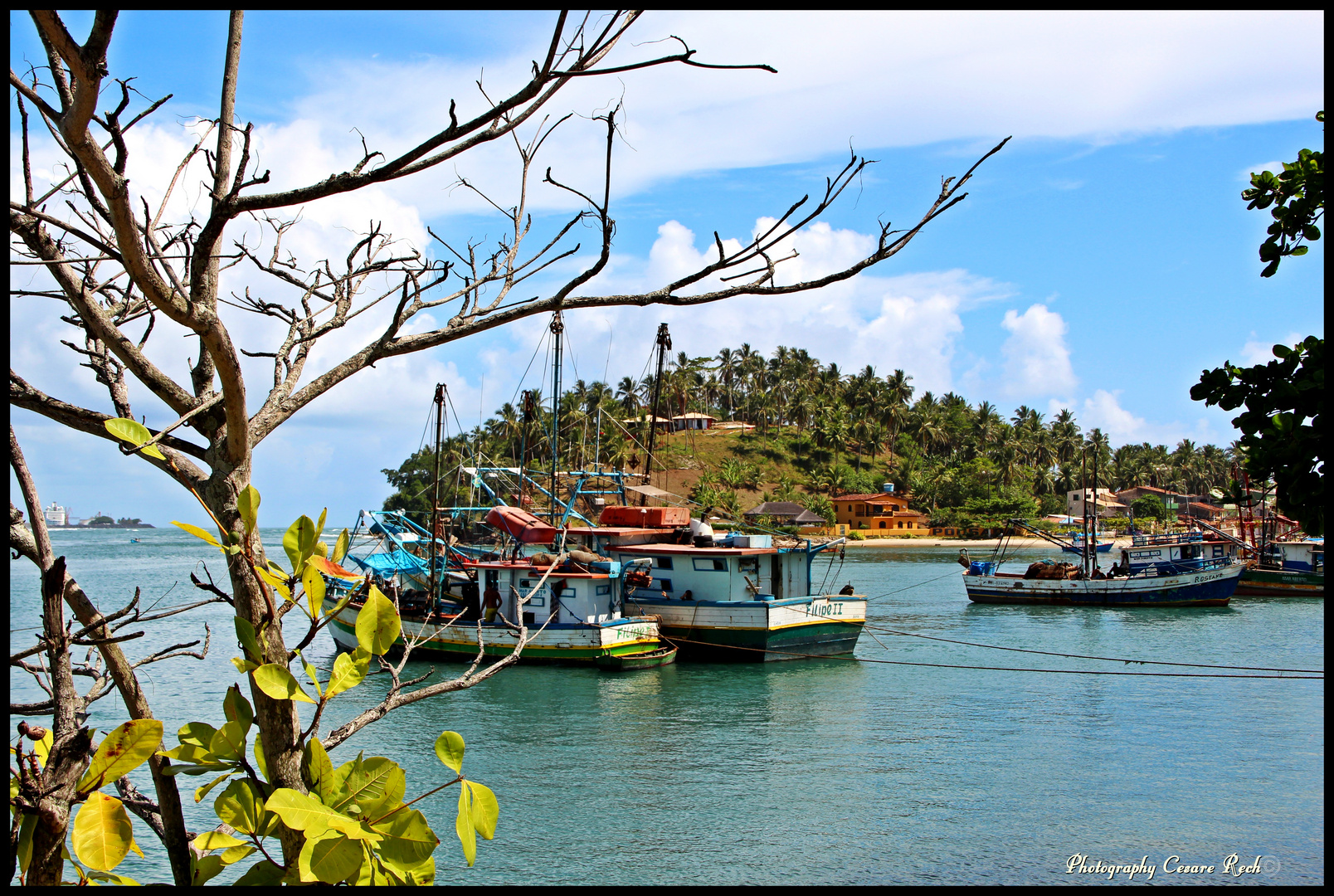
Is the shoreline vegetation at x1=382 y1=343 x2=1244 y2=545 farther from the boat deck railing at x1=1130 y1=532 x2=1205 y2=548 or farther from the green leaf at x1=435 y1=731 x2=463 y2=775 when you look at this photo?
the green leaf at x1=435 y1=731 x2=463 y2=775

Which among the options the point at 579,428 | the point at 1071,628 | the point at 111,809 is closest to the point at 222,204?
the point at 111,809

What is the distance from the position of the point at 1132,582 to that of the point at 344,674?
44330 millimetres

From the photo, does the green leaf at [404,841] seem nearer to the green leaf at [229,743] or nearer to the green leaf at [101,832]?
the green leaf at [229,743]

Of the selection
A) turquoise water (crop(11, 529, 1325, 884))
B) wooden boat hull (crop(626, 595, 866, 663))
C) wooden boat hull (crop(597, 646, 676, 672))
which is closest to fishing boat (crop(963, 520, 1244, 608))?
turquoise water (crop(11, 529, 1325, 884))

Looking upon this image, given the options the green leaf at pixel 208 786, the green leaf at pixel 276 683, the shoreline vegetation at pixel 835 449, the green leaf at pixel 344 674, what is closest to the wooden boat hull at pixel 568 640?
the green leaf at pixel 208 786

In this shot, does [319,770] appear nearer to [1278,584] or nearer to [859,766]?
[859,766]

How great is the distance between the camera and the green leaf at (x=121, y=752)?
2.22 m


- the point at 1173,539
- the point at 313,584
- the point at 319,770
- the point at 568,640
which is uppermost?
the point at 313,584

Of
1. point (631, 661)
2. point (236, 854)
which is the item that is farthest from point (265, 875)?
point (631, 661)

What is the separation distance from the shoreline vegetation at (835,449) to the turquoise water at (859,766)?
186 ft

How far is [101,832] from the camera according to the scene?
2209 millimetres

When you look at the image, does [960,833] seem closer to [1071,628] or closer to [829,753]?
[829,753]

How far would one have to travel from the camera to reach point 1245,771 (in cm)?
1523

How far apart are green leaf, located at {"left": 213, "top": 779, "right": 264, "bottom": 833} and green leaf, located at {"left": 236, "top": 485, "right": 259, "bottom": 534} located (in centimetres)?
60
